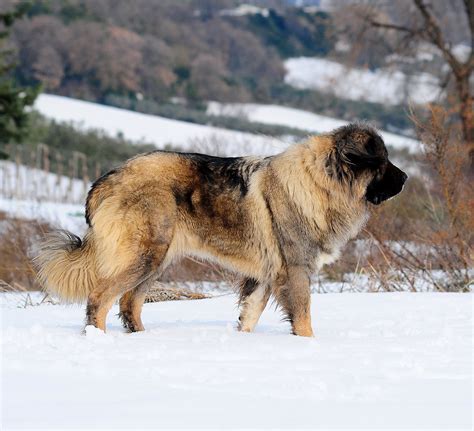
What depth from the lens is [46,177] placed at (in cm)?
2245

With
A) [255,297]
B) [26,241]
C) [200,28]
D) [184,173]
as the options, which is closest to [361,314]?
[255,297]

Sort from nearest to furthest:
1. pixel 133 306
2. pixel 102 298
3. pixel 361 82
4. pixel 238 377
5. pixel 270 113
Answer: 1. pixel 238 377
2. pixel 102 298
3. pixel 133 306
4. pixel 361 82
5. pixel 270 113

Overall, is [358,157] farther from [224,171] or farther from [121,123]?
[121,123]

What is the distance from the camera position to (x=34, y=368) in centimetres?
404

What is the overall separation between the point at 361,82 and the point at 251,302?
26.5 metres

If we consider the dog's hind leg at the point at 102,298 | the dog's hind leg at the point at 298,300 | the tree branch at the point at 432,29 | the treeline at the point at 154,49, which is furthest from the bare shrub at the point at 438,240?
the treeline at the point at 154,49

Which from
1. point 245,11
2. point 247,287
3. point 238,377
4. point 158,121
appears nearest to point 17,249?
point 247,287

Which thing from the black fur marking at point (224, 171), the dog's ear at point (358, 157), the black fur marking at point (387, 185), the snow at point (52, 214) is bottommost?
A: the snow at point (52, 214)

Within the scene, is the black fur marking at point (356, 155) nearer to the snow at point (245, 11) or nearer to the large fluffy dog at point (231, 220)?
the large fluffy dog at point (231, 220)

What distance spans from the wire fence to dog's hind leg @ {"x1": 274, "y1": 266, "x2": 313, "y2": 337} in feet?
42.5

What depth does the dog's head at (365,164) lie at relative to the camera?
5.90 meters

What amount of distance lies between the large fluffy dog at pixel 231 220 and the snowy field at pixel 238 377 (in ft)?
1.17

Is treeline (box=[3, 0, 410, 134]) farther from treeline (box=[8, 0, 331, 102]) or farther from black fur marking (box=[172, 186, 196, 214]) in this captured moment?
black fur marking (box=[172, 186, 196, 214])

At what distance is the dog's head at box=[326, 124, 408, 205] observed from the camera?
5902mm
